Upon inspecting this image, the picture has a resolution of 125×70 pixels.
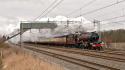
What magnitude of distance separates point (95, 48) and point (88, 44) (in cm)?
162

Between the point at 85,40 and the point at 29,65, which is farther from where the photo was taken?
the point at 85,40

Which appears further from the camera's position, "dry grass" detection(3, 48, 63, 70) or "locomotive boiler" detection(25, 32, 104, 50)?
"locomotive boiler" detection(25, 32, 104, 50)

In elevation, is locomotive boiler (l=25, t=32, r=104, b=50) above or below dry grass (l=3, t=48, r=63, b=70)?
above

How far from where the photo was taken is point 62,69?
2030 cm

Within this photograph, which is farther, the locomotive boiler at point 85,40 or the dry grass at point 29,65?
the locomotive boiler at point 85,40

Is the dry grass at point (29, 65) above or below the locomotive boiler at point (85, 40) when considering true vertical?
below

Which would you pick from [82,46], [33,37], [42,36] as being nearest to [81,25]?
[82,46]

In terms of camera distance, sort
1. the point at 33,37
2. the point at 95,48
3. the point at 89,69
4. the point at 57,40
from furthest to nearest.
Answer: the point at 33,37
the point at 57,40
the point at 95,48
the point at 89,69

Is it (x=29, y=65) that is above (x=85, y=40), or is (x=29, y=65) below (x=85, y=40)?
below

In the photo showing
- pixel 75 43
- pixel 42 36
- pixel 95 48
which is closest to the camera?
pixel 95 48

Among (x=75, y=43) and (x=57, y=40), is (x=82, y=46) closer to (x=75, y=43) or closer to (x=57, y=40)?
(x=75, y=43)

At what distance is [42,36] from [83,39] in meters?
39.3

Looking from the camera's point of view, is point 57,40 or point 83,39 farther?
point 57,40

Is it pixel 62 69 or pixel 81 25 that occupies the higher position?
pixel 81 25
